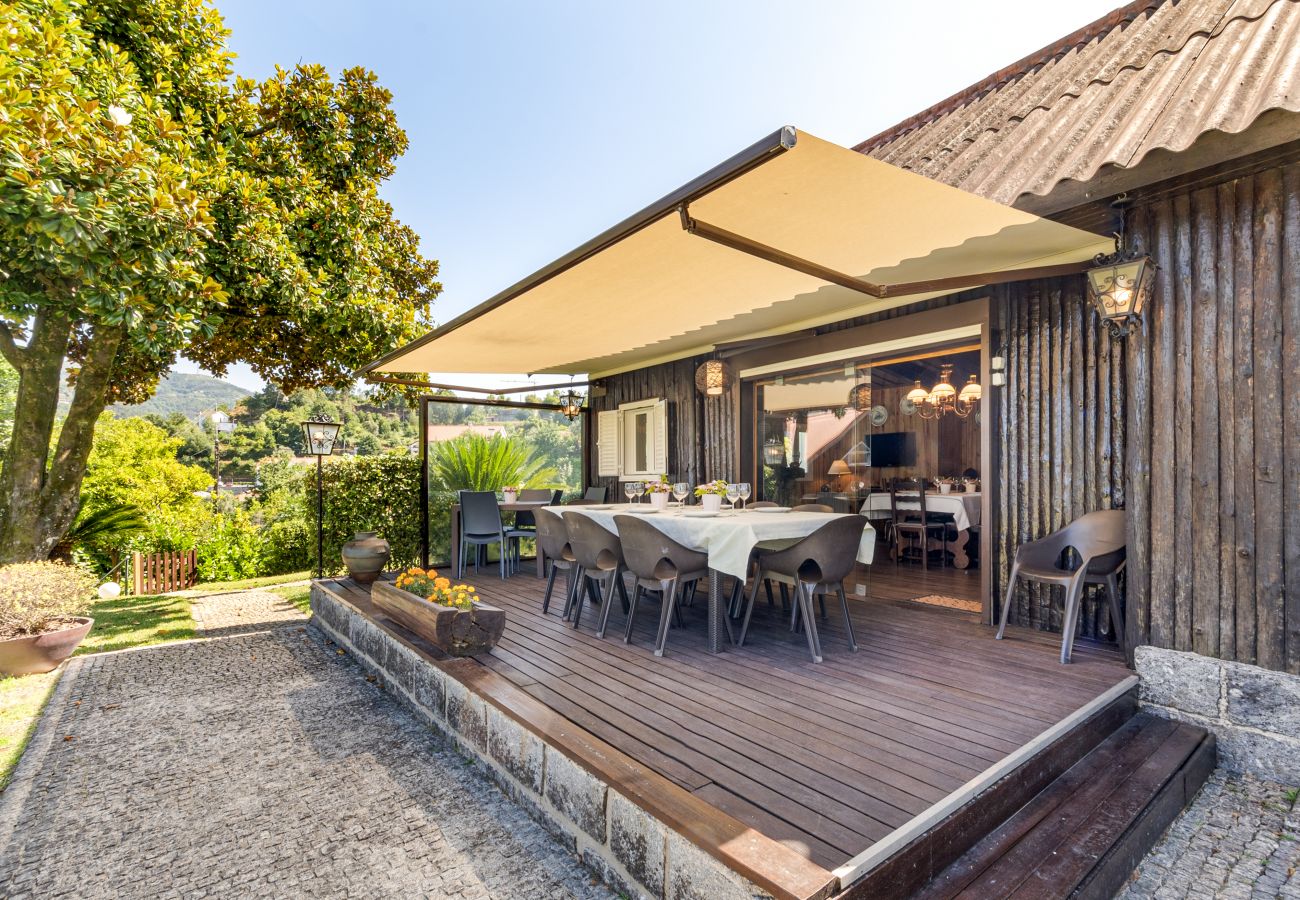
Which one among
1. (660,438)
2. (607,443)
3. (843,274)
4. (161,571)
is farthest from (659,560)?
(161,571)

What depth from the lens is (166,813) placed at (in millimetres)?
2447

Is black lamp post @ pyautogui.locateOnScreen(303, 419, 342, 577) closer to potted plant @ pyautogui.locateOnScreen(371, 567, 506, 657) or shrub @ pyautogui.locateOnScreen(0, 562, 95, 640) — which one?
shrub @ pyautogui.locateOnScreen(0, 562, 95, 640)

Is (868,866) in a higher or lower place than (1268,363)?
lower

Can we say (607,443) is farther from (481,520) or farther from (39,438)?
(39,438)

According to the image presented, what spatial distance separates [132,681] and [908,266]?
6.04 metres

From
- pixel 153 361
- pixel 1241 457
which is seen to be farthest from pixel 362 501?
pixel 1241 457

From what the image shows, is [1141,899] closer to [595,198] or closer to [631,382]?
[631,382]

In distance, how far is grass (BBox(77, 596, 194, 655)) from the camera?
5.02 m

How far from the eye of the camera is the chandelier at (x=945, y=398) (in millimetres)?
7449

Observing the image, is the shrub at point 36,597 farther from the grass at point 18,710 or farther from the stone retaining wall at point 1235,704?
the stone retaining wall at point 1235,704

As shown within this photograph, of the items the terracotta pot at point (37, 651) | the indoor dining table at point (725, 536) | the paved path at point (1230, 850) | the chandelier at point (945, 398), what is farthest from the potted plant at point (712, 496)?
the terracotta pot at point (37, 651)

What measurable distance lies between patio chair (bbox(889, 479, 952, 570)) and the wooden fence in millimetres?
8756

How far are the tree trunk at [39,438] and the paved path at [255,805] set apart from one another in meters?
2.27

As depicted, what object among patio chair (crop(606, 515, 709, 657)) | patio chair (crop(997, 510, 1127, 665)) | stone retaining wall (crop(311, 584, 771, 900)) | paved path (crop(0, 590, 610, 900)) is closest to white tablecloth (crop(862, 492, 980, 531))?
patio chair (crop(997, 510, 1127, 665))
